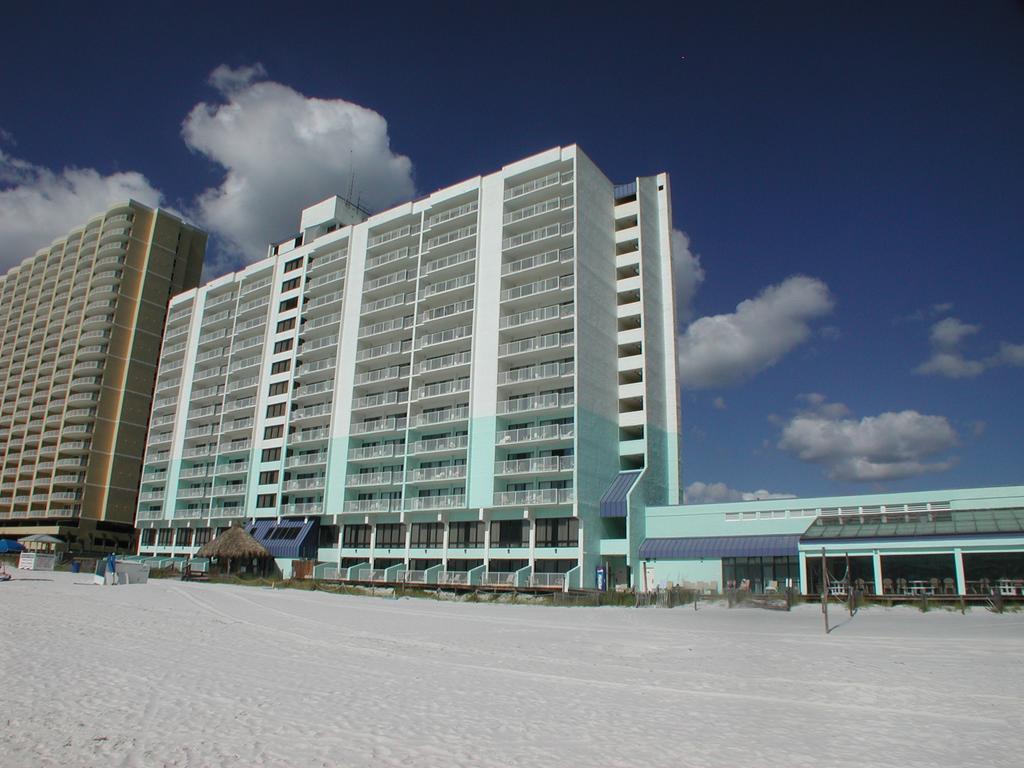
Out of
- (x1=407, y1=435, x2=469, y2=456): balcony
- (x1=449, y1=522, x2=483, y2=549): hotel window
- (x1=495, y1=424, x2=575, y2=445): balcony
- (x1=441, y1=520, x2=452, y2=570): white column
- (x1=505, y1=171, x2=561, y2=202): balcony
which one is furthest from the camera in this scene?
(x1=505, y1=171, x2=561, y2=202): balcony

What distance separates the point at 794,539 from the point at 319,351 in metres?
43.1

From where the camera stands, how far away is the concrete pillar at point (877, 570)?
3706 centimetres

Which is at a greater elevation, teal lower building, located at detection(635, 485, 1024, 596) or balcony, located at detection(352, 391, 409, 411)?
balcony, located at detection(352, 391, 409, 411)

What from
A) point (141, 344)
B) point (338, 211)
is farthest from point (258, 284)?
point (141, 344)

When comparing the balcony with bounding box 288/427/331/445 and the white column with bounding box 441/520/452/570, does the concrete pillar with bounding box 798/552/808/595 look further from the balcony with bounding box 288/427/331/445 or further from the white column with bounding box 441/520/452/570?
the balcony with bounding box 288/427/331/445

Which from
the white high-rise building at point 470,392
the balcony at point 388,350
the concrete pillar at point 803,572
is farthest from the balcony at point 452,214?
the concrete pillar at point 803,572

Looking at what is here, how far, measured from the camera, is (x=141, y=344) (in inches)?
3634

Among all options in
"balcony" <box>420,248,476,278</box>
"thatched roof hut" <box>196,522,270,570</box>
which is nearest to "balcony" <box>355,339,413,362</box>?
"balcony" <box>420,248,476,278</box>

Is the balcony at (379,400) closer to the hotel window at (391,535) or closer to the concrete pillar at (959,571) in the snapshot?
Result: the hotel window at (391,535)

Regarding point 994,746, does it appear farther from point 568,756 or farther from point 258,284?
point 258,284

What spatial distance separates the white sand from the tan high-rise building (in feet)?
238

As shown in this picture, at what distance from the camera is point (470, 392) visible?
171ft

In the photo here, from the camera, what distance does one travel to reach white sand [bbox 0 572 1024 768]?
8242mm

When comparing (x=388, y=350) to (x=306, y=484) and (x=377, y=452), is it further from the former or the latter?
(x=306, y=484)
